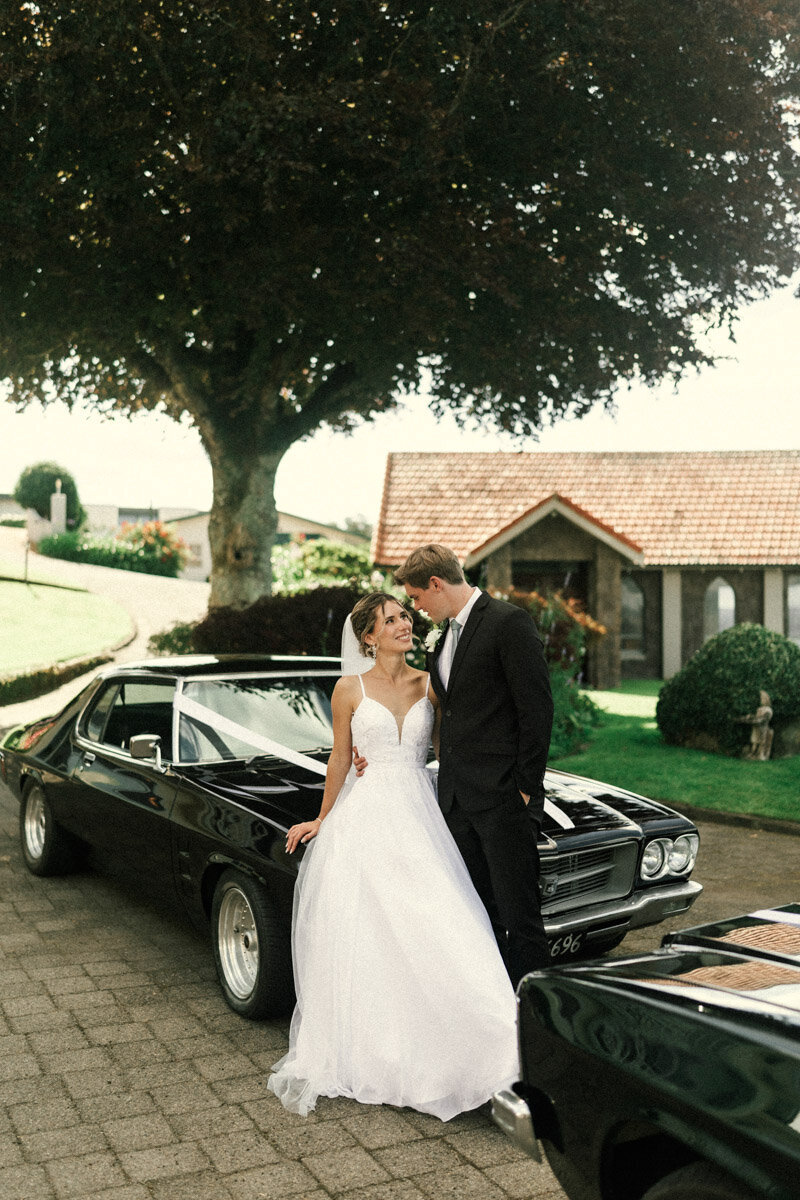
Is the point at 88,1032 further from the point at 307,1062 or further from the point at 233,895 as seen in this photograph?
the point at 307,1062

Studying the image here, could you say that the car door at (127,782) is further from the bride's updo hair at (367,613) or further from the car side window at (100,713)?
the bride's updo hair at (367,613)

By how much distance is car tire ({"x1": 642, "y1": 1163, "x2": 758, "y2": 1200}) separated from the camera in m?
2.02

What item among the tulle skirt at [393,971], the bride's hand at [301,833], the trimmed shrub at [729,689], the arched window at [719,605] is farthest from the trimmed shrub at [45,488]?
the tulle skirt at [393,971]

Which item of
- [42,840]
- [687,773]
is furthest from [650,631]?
[42,840]

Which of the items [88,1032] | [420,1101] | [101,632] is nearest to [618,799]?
[420,1101]

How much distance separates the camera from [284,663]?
641 cm

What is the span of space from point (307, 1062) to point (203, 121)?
10148 millimetres

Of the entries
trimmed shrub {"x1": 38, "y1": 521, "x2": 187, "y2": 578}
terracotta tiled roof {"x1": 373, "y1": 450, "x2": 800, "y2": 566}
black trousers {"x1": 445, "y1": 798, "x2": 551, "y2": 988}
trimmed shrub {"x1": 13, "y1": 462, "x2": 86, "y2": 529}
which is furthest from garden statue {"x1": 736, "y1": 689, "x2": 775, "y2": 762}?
trimmed shrub {"x1": 13, "y1": 462, "x2": 86, "y2": 529}

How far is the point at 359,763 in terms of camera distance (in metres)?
4.61

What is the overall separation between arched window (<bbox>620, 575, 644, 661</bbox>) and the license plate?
20.9m

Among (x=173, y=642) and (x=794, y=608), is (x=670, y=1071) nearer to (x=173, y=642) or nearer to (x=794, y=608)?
(x=173, y=642)

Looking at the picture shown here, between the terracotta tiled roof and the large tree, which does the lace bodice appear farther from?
the terracotta tiled roof

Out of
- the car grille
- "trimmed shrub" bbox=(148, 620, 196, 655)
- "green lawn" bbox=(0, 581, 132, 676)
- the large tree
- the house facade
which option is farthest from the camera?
"green lawn" bbox=(0, 581, 132, 676)

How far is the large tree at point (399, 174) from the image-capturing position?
432 inches
